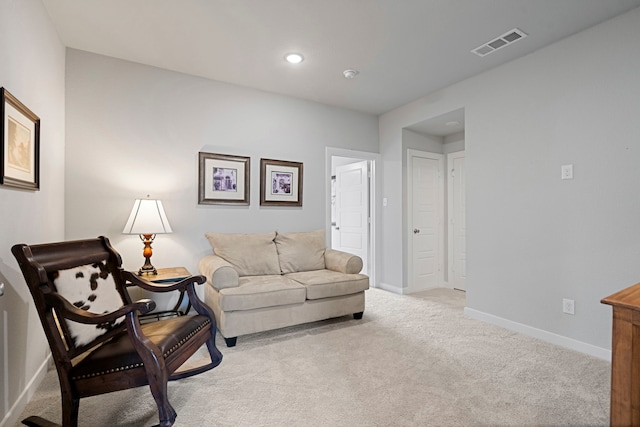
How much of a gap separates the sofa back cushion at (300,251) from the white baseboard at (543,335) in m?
1.81

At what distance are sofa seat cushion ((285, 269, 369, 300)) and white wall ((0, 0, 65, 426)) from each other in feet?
6.61

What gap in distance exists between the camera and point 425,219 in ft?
15.5

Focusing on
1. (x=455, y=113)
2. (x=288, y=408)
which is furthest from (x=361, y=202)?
(x=288, y=408)

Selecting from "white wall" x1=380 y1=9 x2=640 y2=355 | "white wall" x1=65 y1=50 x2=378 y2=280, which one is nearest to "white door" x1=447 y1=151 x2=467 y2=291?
"white wall" x1=380 y1=9 x2=640 y2=355

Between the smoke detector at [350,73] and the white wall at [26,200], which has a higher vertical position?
the smoke detector at [350,73]

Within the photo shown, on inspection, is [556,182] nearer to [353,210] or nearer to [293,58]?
[293,58]

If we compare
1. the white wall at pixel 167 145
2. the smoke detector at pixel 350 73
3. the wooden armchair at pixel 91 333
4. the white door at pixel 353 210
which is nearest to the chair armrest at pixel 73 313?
the wooden armchair at pixel 91 333

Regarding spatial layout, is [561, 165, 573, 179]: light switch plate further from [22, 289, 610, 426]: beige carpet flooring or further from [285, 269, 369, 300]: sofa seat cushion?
[285, 269, 369, 300]: sofa seat cushion

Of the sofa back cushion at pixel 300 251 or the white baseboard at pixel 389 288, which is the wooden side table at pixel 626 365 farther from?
the white baseboard at pixel 389 288

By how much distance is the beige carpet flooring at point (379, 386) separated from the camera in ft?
5.63

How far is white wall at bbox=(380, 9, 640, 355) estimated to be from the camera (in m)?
2.38

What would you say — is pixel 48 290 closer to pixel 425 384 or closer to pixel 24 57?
pixel 24 57

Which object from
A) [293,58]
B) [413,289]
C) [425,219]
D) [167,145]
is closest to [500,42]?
[293,58]

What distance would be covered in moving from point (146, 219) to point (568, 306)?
3807 millimetres
